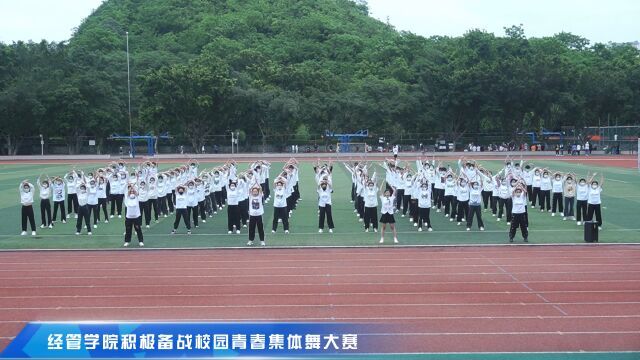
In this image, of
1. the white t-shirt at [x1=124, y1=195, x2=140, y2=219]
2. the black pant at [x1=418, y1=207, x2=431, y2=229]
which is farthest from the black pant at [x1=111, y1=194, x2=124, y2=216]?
the black pant at [x1=418, y1=207, x2=431, y2=229]

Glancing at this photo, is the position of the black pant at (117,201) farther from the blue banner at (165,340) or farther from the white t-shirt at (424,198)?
the blue banner at (165,340)

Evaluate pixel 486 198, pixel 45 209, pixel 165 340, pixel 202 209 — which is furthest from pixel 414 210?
pixel 165 340

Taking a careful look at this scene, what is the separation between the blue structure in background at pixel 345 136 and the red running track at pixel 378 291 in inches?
2066

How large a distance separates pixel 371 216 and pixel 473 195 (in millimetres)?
2864

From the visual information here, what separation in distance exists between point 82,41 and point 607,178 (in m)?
79.7

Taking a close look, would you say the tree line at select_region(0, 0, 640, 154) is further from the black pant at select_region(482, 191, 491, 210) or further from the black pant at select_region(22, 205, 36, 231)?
the black pant at select_region(22, 205, 36, 231)

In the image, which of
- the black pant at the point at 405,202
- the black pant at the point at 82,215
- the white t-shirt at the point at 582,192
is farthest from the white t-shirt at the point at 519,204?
the black pant at the point at 82,215

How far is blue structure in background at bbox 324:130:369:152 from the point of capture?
6950 cm

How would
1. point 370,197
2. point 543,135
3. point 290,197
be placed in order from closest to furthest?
1. point 370,197
2. point 290,197
3. point 543,135

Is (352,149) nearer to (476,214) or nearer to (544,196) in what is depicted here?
(544,196)

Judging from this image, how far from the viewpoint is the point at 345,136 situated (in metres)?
70.8

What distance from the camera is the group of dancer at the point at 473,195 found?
→ 758 inches

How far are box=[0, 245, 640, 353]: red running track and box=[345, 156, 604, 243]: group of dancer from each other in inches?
90.9

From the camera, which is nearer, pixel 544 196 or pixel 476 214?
pixel 476 214
